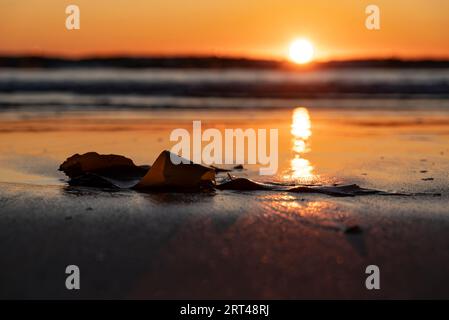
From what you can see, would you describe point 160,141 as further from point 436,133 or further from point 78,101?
point 78,101

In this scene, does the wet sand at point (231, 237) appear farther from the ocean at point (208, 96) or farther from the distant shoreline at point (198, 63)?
the distant shoreline at point (198, 63)

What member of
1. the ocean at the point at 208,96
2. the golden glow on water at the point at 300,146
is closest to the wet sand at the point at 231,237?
the golden glow on water at the point at 300,146

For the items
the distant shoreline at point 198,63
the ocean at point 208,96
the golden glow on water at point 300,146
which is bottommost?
the golden glow on water at point 300,146

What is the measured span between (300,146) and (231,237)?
3994mm

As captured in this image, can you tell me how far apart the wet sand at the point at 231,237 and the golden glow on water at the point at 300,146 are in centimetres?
5

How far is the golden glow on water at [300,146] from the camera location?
502 centimetres

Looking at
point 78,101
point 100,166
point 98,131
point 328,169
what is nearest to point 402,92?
point 78,101

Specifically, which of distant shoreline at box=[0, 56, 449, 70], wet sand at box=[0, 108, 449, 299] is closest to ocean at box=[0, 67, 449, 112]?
wet sand at box=[0, 108, 449, 299]

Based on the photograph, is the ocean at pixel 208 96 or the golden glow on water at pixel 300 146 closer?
the golden glow on water at pixel 300 146

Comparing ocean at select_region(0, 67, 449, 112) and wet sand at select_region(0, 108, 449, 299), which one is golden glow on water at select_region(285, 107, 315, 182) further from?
ocean at select_region(0, 67, 449, 112)

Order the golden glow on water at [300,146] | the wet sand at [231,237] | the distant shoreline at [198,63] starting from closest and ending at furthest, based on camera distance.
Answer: the wet sand at [231,237]
the golden glow on water at [300,146]
the distant shoreline at [198,63]

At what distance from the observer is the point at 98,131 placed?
28.1ft

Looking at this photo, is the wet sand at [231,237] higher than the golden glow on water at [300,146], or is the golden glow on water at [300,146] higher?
the golden glow on water at [300,146]

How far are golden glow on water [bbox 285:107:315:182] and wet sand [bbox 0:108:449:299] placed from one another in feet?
0.15
